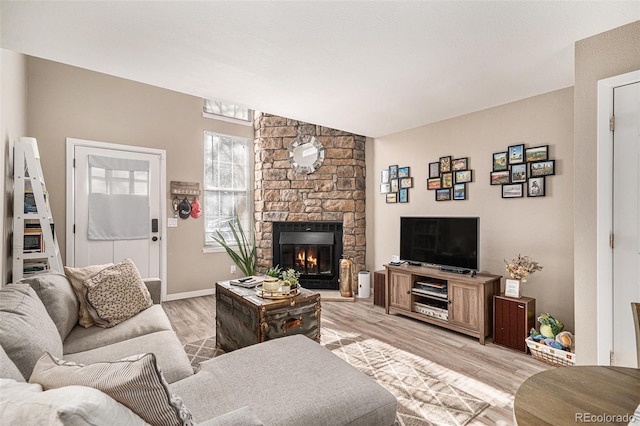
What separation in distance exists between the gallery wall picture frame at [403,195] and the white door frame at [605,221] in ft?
7.53

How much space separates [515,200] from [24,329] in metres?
3.87

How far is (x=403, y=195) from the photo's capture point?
4348 millimetres

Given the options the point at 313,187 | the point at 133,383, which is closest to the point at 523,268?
the point at 313,187

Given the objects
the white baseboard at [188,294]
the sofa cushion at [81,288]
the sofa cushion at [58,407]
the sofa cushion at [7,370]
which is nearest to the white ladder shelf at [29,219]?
the sofa cushion at [81,288]

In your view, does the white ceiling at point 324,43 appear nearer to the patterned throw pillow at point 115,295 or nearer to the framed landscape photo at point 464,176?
the framed landscape photo at point 464,176

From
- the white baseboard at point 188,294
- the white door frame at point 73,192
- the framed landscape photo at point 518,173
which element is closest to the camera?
the framed landscape photo at point 518,173

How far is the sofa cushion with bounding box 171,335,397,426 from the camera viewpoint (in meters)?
1.23

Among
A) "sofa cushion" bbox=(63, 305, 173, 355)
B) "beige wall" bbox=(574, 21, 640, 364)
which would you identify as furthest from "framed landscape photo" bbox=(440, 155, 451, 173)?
"sofa cushion" bbox=(63, 305, 173, 355)

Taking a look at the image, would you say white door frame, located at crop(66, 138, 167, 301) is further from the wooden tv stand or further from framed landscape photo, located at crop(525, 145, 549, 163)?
framed landscape photo, located at crop(525, 145, 549, 163)

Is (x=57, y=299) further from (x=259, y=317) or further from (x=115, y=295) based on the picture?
(x=259, y=317)

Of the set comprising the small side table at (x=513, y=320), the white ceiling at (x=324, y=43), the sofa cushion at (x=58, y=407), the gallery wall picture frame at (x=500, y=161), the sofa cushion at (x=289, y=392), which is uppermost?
→ the white ceiling at (x=324, y=43)

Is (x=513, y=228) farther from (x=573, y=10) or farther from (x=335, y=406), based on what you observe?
(x=335, y=406)

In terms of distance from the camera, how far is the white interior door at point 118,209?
3.76m

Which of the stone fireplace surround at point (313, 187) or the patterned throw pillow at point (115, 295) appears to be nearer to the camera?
the patterned throw pillow at point (115, 295)
